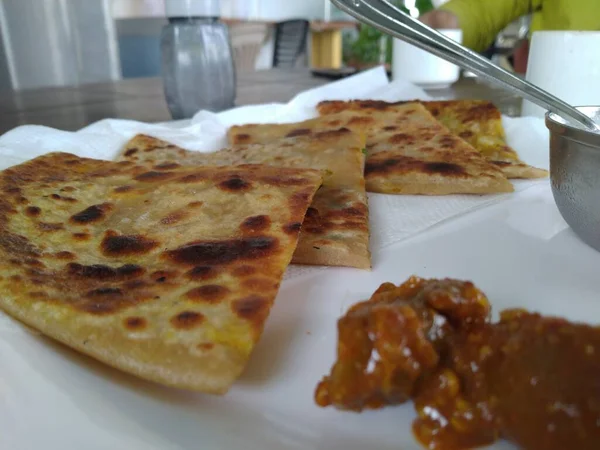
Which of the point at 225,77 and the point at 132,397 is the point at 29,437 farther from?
the point at 225,77

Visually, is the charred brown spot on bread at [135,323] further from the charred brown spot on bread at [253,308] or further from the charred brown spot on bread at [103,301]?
the charred brown spot on bread at [253,308]

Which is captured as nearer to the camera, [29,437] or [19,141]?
[29,437]

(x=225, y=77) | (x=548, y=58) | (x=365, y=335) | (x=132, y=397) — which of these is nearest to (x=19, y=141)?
(x=225, y=77)

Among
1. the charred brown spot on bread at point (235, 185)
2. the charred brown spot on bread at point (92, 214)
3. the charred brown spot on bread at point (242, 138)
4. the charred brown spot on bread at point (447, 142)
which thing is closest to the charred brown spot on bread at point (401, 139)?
the charred brown spot on bread at point (447, 142)

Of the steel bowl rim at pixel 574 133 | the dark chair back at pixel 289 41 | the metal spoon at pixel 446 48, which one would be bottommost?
the dark chair back at pixel 289 41

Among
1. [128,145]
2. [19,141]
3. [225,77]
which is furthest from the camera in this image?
[225,77]

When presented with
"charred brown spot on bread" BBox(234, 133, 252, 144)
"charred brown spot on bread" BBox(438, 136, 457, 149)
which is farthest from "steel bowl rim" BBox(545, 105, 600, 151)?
"charred brown spot on bread" BBox(234, 133, 252, 144)
